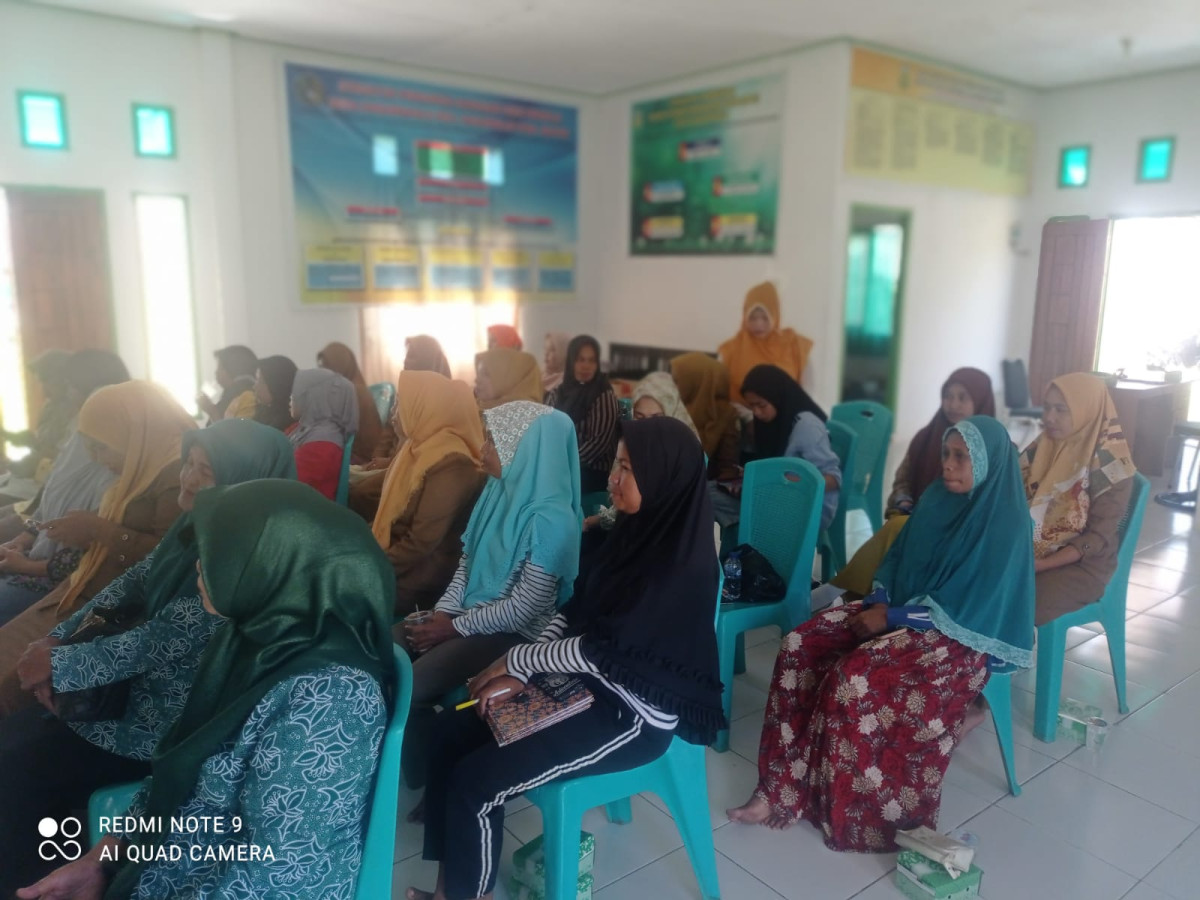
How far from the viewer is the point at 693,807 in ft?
5.91

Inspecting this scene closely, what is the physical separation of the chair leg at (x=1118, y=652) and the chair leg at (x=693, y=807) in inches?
64.0

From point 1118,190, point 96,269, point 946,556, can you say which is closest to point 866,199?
point 1118,190

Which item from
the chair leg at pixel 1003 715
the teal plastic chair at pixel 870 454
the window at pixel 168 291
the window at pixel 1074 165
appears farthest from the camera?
the window at pixel 1074 165

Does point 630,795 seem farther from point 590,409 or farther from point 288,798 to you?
point 590,409

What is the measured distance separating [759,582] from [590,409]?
166 cm

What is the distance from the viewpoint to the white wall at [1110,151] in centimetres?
616

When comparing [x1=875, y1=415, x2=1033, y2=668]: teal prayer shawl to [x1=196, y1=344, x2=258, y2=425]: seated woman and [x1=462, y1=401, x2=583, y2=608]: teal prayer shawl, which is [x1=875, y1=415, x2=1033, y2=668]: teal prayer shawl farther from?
[x1=196, y1=344, x2=258, y2=425]: seated woman

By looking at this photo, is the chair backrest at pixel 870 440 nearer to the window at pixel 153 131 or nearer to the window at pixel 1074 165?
the window at pixel 1074 165

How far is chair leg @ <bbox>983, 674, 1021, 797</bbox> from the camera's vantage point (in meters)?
2.19

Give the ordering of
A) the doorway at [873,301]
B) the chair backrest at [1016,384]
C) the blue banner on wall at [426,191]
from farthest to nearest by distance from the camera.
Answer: the chair backrest at [1016,384] < the doorway at [873,301] < the blue banner on wall at [426,191]

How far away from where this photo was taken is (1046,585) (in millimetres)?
2514

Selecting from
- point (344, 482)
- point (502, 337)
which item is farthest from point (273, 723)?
point (502, 337)

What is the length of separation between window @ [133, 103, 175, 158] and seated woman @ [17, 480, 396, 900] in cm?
488

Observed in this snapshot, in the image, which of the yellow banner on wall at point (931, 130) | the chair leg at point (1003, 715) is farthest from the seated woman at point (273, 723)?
the yellow banner on wall at point (931, 130)
